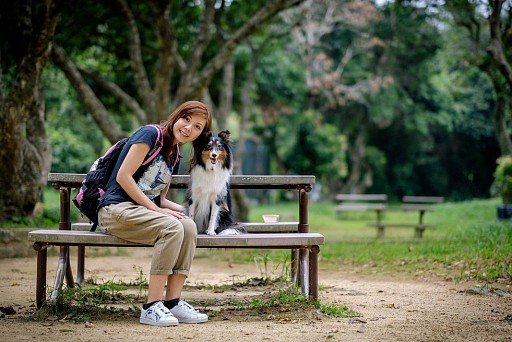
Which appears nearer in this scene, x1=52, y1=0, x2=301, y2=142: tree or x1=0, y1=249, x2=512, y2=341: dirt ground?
x1=0, y1=249, x2=512, y2=341: dirt ground

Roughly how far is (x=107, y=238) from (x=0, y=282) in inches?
111

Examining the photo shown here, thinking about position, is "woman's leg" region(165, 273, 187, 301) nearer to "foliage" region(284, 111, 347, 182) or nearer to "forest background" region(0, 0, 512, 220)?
"forest background" region(0, 0, 512, 220)

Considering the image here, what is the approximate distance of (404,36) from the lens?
30.2 meters

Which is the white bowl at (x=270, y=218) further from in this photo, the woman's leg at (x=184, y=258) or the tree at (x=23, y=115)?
the tree at (x=23, y=115)

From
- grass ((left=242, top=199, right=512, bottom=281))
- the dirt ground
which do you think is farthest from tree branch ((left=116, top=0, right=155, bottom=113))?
the dirt ground

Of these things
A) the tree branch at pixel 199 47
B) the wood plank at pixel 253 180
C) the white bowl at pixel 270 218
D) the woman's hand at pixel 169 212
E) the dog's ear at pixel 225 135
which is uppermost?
the tree branch at pixel 199 47

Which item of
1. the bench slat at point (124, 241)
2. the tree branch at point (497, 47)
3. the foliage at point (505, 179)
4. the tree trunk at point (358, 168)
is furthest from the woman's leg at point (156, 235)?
the tree trunk at point (358, 168)

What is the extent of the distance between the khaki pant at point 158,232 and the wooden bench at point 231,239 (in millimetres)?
164

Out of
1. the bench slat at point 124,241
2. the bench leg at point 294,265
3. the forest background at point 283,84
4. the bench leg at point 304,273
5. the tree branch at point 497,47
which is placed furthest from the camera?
the tree branch at point 497,47

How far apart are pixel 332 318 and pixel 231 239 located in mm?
1032

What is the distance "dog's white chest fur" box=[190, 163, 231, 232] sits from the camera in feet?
20.5

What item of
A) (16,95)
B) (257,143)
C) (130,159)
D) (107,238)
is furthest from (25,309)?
(257,143)

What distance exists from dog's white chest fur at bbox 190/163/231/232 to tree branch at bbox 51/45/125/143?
726 cm

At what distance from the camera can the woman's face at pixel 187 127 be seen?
5727 millimetres
